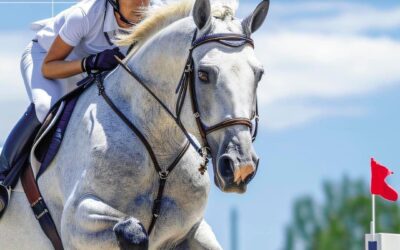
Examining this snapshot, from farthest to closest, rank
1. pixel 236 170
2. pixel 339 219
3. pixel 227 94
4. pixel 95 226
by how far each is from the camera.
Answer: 1. pixel 339 219
2. pixel 95 226
3. pixel 227 94
4. pixel 236 170

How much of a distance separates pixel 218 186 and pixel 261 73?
0.75 m

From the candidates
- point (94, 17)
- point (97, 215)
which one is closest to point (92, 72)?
point (94, 17)

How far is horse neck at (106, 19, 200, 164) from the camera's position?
8195mm

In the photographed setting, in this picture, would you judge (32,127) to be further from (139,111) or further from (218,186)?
(218,186)

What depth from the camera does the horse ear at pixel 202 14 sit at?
313 inches

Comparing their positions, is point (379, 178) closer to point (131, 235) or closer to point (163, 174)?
point (163, 174)

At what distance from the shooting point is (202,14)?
26.3ft

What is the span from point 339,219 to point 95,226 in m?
30.7

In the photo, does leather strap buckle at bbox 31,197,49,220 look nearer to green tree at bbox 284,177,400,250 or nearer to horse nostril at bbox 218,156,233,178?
horse nostril at bbox 218,156,233,178

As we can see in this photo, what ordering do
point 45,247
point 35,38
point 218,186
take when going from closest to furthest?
point 218,186
point 45,247
point 35,38

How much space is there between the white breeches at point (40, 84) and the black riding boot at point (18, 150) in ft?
0.33

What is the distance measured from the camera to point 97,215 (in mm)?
8164

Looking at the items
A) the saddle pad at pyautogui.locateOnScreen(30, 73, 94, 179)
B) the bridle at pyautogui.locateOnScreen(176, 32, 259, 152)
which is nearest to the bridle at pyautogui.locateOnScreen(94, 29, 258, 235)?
the bridle at pyautogui.locateOnScreen(176, 32, 259, 152)

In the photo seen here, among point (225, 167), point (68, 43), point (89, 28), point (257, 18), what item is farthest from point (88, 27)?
point (225, 167)
